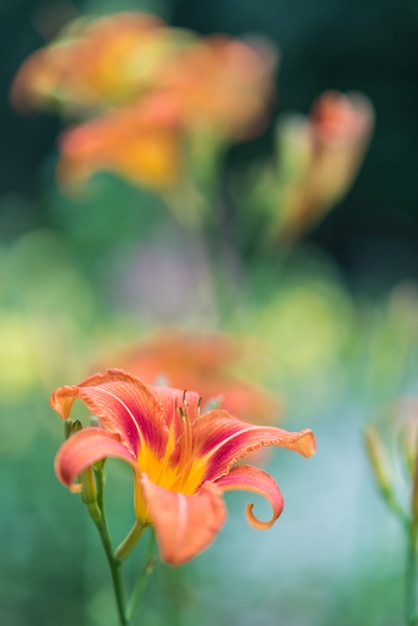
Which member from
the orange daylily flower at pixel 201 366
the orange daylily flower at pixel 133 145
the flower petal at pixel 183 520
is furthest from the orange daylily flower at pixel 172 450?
the orange daylily flower at pixel 133 145

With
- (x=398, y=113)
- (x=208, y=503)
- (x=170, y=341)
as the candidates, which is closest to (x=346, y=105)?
(x=170, y=341)

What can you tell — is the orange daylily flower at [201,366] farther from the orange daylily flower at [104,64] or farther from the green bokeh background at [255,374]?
the orange daylily flower at [104,64]

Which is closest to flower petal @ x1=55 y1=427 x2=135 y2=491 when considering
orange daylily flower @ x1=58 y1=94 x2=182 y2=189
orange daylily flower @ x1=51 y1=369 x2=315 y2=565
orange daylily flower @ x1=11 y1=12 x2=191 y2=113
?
orange daylily flower @ x1=51 y1=369 x2=315 y2=565

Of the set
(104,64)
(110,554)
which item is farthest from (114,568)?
(104,64)

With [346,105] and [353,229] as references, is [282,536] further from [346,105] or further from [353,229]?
[353,229]

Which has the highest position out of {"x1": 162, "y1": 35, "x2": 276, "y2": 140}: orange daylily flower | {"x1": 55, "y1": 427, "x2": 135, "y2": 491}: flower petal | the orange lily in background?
{"x1": 55, "y1": 427, "x2": 135, "y2": 491}: flower petal

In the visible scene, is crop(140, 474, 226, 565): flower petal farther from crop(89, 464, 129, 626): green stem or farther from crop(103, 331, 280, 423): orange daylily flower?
crop(103, 331, 280, 423): orange daylily flower

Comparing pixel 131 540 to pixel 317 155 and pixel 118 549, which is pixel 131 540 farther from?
pixel 317 155
